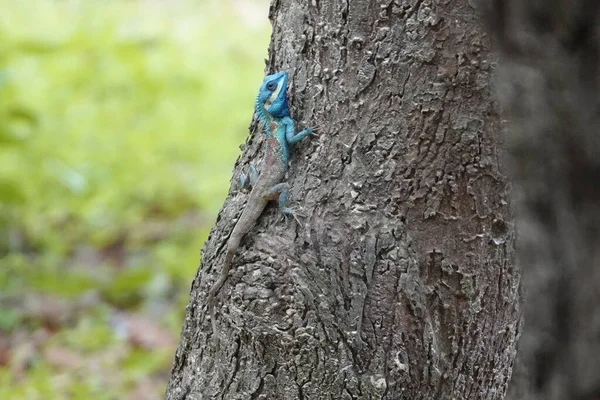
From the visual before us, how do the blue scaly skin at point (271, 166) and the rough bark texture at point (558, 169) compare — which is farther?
the blue scaly skin at point (271, 166)

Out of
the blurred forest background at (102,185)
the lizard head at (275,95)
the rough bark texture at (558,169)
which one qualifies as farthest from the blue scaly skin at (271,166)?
the blurred forest background at (102,185)

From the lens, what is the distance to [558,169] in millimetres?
936

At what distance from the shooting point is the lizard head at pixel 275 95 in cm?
259

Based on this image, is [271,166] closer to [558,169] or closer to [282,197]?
[282,197]

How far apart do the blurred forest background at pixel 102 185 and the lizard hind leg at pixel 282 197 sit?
3122 millimetres

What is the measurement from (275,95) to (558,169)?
1.80m

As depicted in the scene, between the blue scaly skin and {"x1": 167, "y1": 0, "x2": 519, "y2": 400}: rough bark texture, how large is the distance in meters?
0.04

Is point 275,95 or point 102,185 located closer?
point 275,95

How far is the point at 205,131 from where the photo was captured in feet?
26.0

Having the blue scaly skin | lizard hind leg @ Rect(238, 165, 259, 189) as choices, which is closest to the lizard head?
the blue scaly skin

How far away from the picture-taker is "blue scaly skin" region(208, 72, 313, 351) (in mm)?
2473

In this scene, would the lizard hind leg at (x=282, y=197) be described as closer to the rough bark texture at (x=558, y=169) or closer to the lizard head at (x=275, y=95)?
the lizard head at (x=275, y=95)

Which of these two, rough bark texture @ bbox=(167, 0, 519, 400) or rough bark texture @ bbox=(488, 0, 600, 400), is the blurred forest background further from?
rough bark texture @ bbox=(488, 0, 600, 400)

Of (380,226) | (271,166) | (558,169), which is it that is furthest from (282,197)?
(558,169)
